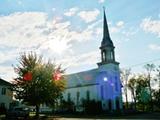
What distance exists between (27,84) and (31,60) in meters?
3.45

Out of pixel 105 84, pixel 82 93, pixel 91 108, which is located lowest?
pixel 91 108

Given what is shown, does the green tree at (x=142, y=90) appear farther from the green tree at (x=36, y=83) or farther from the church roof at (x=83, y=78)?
the green tree at (x=36, y=83)

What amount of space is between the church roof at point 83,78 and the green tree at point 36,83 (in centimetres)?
2878

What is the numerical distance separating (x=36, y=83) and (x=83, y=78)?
116 ft

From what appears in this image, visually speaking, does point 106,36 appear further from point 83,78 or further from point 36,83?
point 36,83

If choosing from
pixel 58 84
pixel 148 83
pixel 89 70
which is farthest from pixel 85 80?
pixel 58 84

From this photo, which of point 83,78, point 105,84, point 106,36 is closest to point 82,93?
point 83,78

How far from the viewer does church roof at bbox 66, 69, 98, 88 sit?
6406 centimetres

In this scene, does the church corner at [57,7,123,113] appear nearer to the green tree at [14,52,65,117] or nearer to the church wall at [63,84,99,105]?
the church wall at [63,84,99,105]

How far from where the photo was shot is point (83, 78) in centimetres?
6762

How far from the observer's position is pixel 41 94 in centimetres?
3297

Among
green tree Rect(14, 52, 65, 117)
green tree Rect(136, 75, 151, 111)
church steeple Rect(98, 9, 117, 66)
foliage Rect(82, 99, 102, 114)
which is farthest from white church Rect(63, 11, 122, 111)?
green tree Rect(14, 52, 65, 117)

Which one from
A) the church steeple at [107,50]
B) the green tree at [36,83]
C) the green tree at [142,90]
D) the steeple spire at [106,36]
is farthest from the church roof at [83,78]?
the green tree at [36,83]

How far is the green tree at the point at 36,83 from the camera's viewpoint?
3300 centimetres
